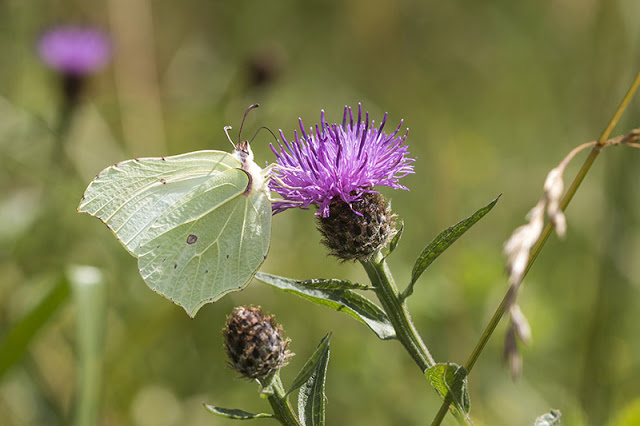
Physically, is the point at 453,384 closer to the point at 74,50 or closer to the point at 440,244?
the point at 440,244

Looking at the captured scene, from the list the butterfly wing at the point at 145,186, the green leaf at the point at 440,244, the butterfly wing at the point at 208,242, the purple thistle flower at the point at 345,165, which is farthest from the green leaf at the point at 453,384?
the butterfly wing at the point at 145,186

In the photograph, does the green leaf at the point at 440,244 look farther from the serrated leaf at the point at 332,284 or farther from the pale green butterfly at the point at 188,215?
the pale green butterfly at the point at 188,215

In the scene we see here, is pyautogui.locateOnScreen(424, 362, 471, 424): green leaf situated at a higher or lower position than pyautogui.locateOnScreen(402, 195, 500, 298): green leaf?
lower

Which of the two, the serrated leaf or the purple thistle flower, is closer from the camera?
the serrated leaf

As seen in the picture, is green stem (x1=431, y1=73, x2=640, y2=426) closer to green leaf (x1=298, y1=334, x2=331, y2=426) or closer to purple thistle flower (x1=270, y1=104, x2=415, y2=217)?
green leaf (x1=298, y1=334, x2=331, y2=426)

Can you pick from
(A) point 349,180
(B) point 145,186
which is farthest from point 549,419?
(B) point 145,186

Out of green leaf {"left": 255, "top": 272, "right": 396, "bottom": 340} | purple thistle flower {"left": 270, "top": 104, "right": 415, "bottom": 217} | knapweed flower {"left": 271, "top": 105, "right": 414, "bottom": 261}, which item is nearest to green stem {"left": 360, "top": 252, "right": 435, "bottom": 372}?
green leaf {"left": 255, "top": 272, "right": 396, "bottom": 340}

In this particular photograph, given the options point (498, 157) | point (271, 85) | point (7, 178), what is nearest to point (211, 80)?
point (271, 85)
